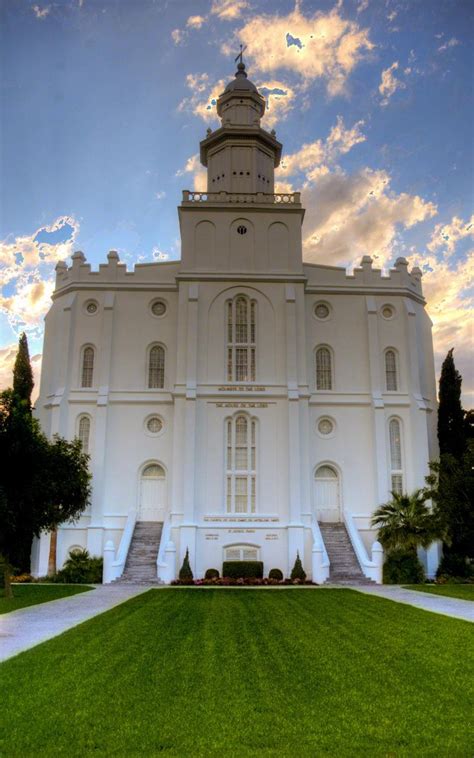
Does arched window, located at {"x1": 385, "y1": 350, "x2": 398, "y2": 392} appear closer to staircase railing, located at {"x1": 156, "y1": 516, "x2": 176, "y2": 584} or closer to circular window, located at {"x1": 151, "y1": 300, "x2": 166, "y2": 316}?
circular window, located at {"x1": 151, "y1": 300, "x2": 166, "y2": 316}

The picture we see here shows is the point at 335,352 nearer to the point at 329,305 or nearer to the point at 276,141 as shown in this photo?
the point at 329,305

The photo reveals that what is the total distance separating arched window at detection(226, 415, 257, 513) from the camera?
3114cm

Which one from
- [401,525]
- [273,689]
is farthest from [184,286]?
[273,689]

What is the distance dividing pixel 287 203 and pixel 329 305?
580cm

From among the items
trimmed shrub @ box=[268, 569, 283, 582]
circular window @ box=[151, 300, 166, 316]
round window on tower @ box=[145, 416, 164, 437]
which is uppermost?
circular window @ box=[151, 300, 166, 316]

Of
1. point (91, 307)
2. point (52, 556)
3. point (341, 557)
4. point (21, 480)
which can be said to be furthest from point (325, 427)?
point (21, 480)

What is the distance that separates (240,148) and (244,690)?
34020mm

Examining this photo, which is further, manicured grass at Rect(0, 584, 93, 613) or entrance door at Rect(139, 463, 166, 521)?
entrance door at Rect(139, 463, 166, 521)

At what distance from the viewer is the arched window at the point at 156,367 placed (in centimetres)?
3408

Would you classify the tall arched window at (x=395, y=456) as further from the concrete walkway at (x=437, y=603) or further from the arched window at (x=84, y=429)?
the arched window at (x=84, y=429)

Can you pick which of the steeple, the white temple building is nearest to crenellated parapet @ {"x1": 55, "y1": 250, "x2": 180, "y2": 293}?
the white temple building

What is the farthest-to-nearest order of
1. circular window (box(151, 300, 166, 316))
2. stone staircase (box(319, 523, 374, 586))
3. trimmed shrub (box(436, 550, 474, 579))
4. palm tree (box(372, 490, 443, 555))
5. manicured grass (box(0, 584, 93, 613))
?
circular window (box(151, 300, 166, 316))
trimmed shrub (box(436, 550, 474, 579))
stone staircase (box(319, 523, 374, 586))
palm tree (box(372, 490, 443, 555))
manicured grass (box(0, 584, 93, 613))

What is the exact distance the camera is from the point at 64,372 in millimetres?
33906

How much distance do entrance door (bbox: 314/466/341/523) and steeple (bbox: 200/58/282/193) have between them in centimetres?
1578
